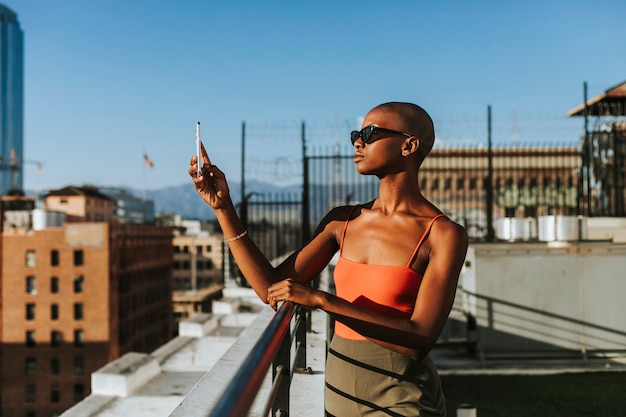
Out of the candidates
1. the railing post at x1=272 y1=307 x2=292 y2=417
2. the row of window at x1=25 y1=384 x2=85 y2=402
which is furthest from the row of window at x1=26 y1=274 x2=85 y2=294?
the railing post at x1=272 y1=307 x2=292 y2=417

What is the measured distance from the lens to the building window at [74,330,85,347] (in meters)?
69.6

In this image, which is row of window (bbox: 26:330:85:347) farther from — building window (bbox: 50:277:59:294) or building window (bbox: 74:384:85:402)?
building window (bbox: 50:277:59:294)

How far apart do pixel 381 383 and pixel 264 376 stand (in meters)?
0.49

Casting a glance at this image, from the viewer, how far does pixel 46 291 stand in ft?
231

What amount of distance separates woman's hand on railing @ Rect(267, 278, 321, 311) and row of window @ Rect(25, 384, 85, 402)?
71.5 meters

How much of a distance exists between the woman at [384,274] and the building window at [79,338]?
240 feet

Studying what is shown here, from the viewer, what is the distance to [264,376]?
1636mm

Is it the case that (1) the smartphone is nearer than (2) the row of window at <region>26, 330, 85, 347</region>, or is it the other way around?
(1) the smartphone

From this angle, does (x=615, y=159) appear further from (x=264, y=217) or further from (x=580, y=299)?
(x=264, y=217)

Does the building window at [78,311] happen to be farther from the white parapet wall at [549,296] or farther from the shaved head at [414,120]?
the shaved head at [414,120]

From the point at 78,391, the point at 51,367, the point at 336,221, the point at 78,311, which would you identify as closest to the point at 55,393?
the point at 78,391

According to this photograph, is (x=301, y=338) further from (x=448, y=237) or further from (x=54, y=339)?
(x=54, y=339)

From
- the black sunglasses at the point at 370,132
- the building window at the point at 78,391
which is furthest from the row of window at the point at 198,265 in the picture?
the black sunglasses at the point at 370,132

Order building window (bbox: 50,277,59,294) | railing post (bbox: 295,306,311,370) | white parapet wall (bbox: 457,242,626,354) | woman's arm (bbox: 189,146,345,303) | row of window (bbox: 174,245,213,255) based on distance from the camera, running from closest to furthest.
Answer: woman's arm (bbox: 189,146,345,303) < railing post (bbox: 295,306,311,370) < white parapet wall (bbox: 457,242,626,354) < building window (bbox: 50,277,59,294) < row of window (bbox: 174,245,213,255)
